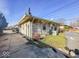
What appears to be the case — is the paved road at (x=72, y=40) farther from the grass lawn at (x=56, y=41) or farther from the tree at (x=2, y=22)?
the tree at (x=2, y=22)

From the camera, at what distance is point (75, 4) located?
1831 mm

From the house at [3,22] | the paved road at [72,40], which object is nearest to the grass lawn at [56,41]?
the paved road at [72,40]

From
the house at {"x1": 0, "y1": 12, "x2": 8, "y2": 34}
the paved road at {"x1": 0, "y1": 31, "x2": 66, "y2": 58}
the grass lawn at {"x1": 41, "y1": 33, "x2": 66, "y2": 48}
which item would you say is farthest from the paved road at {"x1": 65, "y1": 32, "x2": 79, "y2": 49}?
the house at {"x1": 0, "y1": 12, "x2": 8, "y2": 34}

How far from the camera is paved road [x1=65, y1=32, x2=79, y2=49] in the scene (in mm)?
1844

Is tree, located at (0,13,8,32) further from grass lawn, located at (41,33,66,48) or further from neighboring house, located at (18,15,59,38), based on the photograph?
grass lawn, located at (41,33,66,48)

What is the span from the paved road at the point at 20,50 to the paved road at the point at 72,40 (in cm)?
21

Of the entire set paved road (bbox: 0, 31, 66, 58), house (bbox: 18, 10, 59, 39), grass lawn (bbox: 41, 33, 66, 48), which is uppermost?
house (bbox: 18, 10, 59, 39)

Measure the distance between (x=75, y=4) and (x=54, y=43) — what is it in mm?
705

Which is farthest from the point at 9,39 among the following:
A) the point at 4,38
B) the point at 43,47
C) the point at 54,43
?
the point at 54,43

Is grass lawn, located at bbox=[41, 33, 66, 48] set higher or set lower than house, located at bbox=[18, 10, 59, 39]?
lower

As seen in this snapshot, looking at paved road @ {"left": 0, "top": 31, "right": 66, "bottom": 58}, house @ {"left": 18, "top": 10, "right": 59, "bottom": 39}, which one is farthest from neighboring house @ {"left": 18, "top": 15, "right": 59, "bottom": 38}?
paved road @ {"left": 0, "top": 31, "right": 66, "bottom": 58}

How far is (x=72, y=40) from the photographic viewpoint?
1890 mm

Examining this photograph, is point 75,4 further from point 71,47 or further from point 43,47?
point 43,47

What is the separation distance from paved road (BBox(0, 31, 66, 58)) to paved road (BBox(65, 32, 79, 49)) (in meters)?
0.21
